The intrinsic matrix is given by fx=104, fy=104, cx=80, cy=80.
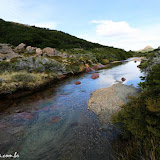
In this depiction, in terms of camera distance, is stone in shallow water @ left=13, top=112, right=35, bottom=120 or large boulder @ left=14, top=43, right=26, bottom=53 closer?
stone in shallow water @ left=13, top=112, right=35, bottom=120

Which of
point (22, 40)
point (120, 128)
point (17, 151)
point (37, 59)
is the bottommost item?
point (17, 151)

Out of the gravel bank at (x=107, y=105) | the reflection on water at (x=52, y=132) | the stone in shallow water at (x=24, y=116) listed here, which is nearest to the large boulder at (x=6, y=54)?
the reflection on water at (x=52, y=132)

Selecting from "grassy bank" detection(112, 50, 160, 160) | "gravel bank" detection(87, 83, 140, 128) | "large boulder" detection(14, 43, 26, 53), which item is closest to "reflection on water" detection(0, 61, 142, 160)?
"gravel bank" detection(87, 83, 140, 128)

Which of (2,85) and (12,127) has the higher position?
(2,85)

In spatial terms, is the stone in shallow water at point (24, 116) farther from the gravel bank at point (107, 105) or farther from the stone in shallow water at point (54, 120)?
the gravel bank at point (107, 105)

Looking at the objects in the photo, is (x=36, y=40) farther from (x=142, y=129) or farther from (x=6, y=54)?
(x=142, y=129)

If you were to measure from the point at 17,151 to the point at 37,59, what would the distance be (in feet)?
72.1

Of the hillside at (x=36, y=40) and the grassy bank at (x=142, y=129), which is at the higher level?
the hillside at (x=36, y=40)

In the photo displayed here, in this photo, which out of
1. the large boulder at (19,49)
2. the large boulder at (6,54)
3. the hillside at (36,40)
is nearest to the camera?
the large boulder at (6,54)

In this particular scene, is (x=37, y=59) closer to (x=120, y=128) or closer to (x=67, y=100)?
(x=67, y=100)

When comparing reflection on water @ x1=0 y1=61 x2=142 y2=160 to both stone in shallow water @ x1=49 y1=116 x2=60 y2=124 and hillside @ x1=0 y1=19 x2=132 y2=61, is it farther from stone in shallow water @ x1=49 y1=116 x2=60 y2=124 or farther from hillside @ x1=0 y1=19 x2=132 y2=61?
hillside @ x1=0 y1=19 x2=132 y2=61

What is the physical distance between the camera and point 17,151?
6285mm

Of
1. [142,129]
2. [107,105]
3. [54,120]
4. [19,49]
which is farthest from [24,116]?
[19,49]

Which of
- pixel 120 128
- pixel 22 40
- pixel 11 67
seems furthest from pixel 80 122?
pixel 22 40
